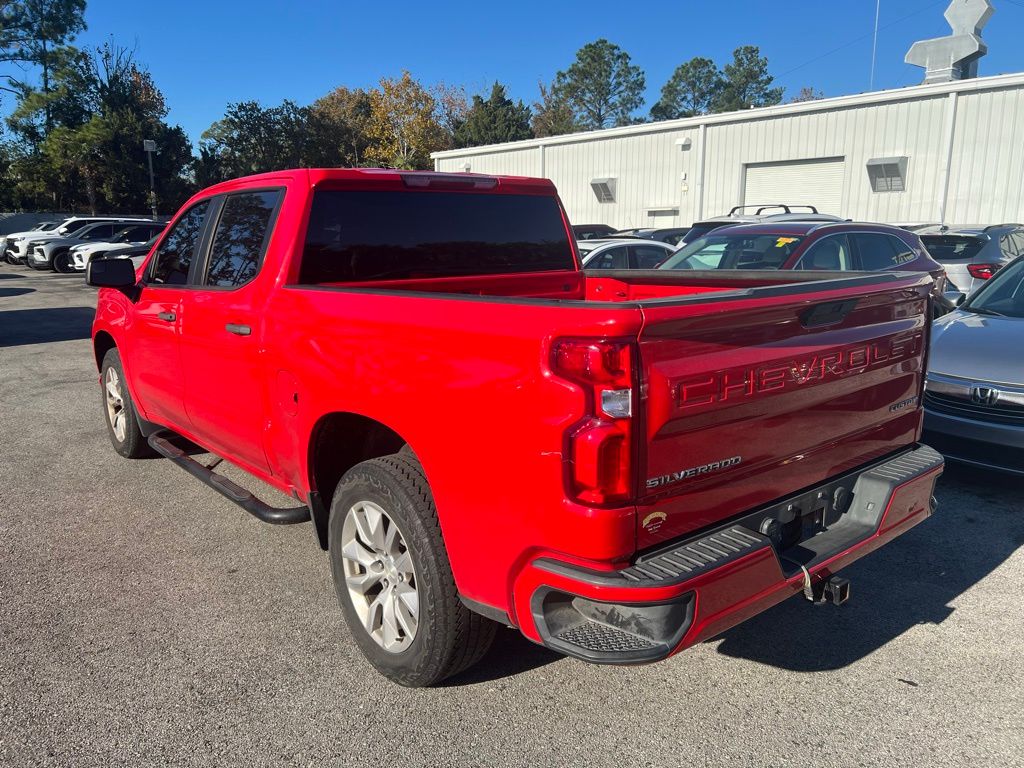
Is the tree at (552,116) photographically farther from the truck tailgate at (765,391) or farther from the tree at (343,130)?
the truck tailgate at (765,391)

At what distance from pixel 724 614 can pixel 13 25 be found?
58.8 m

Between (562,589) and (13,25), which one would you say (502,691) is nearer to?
(562,589)

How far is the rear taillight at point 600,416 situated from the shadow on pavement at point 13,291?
2077 centimetres

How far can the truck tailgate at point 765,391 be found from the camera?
2.23m

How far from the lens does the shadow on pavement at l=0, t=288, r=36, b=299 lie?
19031mm

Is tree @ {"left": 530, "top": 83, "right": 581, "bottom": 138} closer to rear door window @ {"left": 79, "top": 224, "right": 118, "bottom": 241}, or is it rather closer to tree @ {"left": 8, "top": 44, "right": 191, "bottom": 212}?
tree @ {"left": 8, "top": 44, "right": 191, "bottom": 212}

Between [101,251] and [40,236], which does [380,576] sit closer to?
[101,251]

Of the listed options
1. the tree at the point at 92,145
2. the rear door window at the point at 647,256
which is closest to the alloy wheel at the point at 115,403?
the rear door window at the point at 647,256

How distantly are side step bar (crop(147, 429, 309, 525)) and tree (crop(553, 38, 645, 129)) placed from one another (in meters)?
73.7

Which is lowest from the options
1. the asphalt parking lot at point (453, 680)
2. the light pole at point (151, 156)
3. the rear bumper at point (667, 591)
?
the asphalt parking lot at point (453, 680)

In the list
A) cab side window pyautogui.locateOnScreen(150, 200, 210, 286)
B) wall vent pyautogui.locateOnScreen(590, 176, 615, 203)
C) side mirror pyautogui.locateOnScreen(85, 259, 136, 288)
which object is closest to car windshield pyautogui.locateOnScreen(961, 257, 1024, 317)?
cab side window pyautogui.locateOnScreen(150, 200, 210, 286)

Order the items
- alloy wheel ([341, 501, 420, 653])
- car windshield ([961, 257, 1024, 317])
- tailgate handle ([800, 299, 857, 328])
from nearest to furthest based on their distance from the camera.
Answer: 1. tailgate handle ([800, 299, 857, 328])
2. alloy wheel ([341, 501, 420, 653])
3. car windshield ([961, 257, 1024, 317])

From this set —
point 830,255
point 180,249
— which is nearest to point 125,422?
point 180,249

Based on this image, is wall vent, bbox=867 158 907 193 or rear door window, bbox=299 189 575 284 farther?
wall vent, bbox=867 158 907 193
